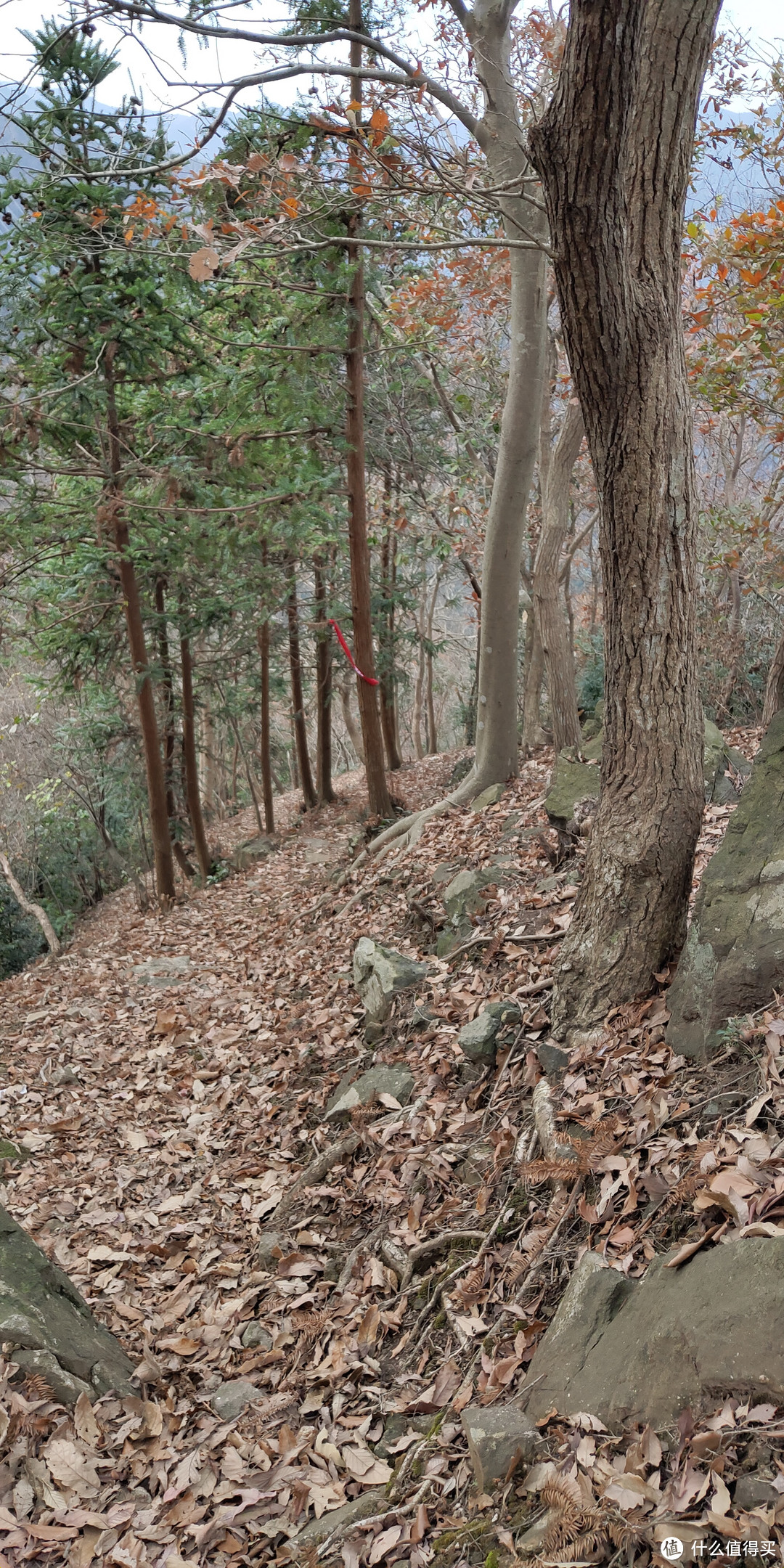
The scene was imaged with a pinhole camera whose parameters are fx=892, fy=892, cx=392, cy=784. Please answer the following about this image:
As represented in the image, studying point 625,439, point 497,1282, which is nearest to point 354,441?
point 625,439

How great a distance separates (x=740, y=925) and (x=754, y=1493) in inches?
76.3

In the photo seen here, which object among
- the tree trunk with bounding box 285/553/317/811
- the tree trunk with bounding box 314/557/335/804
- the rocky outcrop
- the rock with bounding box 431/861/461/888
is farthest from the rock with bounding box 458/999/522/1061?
the tree trunk with bounding box 285/553/317/811

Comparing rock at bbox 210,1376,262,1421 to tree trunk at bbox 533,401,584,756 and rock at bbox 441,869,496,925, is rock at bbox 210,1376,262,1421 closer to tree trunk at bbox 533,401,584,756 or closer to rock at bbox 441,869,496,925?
rock at bbox 441,869,496,925

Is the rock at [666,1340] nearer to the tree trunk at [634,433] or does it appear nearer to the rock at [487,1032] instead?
the tree trunk at [634,433]

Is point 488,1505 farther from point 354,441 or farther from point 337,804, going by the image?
point 337,804

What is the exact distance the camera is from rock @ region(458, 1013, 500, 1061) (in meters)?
4.56

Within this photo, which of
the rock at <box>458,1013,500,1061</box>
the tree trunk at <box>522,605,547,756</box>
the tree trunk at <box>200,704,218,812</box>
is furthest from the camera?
the tree trunk at <box>200,704,218,812</box>

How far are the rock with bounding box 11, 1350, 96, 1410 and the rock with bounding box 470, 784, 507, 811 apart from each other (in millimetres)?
6313

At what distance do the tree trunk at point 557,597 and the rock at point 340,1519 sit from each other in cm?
763

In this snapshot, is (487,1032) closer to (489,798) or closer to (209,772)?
(489,798)

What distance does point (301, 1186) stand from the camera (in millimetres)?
4910

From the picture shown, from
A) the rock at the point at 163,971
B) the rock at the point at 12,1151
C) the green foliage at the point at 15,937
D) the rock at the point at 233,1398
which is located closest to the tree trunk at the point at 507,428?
the rock at the point at 163,971

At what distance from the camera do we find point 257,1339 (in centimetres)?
399

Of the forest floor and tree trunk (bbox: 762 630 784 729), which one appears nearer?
the forest floor
